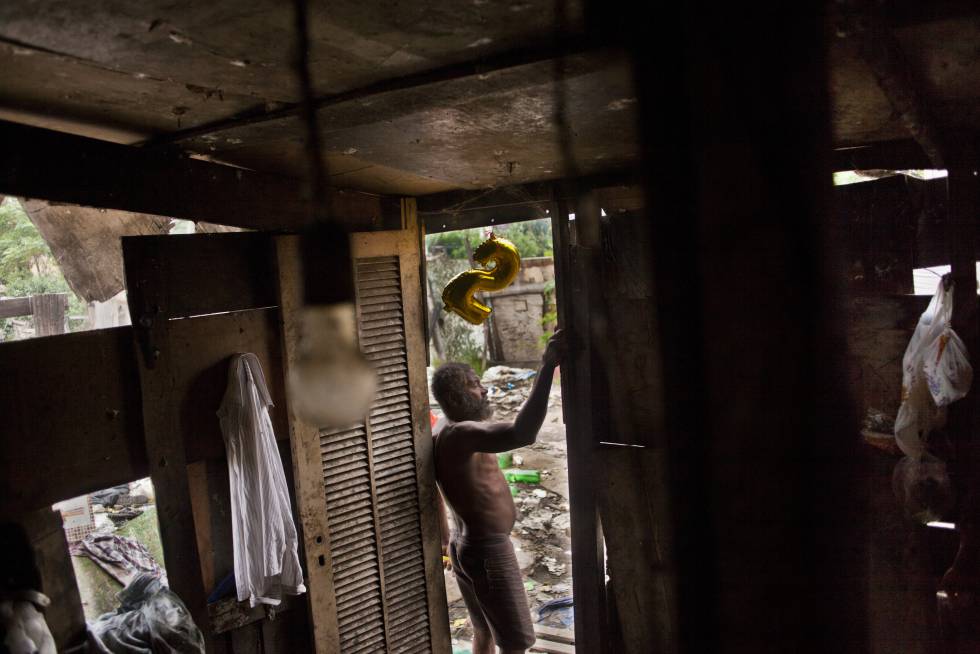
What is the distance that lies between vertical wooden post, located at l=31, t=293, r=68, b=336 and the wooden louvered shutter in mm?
3182

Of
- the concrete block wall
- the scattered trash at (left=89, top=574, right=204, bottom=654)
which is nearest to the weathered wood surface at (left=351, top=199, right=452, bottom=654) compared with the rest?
the scattered trash at (left=89, top=574, right=204, bottom=654)

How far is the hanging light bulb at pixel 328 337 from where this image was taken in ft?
5.20

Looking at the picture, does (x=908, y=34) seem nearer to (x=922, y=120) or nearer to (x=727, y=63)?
(x=922, y=120)

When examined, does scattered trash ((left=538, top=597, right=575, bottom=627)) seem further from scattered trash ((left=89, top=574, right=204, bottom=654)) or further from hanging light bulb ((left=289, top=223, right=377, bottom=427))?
hanging light bulb ((left=289, top=223, right=377, bottom=427))

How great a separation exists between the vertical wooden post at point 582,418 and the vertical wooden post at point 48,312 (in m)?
4.32

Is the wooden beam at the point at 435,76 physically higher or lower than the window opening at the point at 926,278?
higher

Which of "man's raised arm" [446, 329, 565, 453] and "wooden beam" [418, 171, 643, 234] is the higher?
"wooden beam" [418, 171, 643, 234]

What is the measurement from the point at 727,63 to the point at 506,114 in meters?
1.78

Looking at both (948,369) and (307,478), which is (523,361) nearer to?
(307,478)

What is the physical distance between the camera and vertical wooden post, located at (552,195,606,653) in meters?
3.38

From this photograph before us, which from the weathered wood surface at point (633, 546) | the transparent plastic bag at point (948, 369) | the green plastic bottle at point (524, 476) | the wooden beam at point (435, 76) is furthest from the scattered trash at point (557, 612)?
the wooden beam at point (435, 76)

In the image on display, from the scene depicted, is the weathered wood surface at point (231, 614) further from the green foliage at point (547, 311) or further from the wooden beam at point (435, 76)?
the green foliage at point (547, 311)

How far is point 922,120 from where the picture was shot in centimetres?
224

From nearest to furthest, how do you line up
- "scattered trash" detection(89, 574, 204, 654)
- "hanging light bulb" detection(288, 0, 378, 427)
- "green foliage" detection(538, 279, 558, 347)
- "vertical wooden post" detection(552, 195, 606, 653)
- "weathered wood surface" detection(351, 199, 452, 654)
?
"hanging light bulb" detection(288, 0, 378, 427) → "scattered trash" detection(89, 574, 204, 654) → "vertical wooden post" detection(552, 195, 606, 653) → "weathered wood surface" detection(351, 199, 452, 654) → "green foliage" detection(538, 279, 558, 347)
